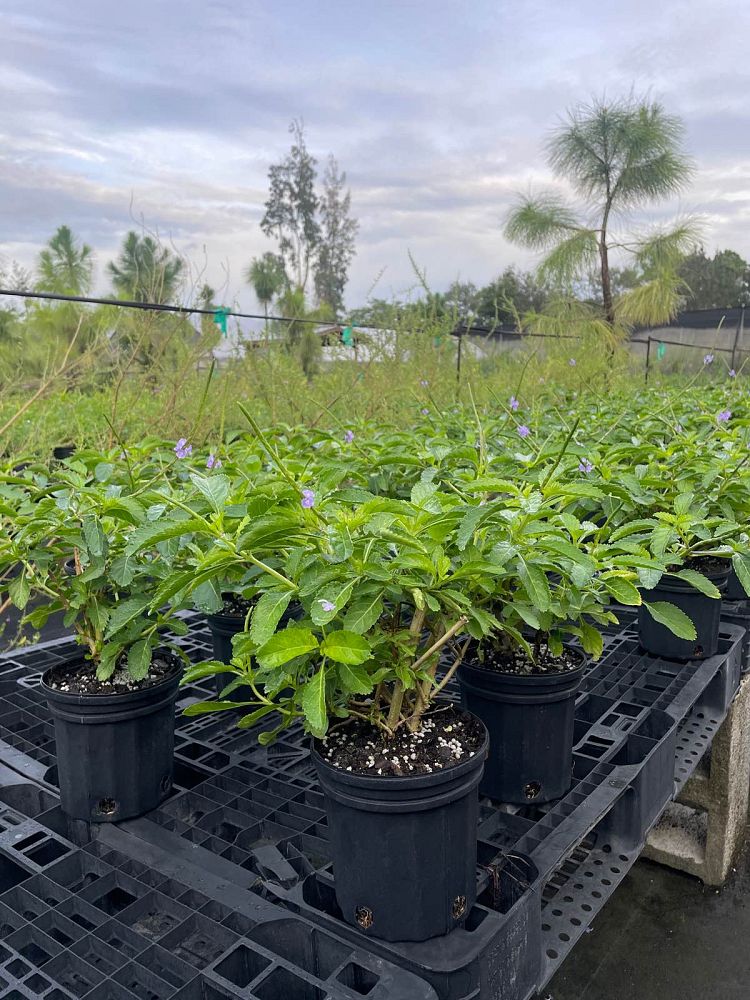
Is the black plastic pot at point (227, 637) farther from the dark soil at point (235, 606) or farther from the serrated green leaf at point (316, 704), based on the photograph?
the serrated green leaf at point (316, 704)

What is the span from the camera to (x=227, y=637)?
1.84 metres

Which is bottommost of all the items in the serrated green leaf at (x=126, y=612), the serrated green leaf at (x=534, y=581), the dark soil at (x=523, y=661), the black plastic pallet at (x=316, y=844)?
the black plastic pallet at (x=316, y=844)

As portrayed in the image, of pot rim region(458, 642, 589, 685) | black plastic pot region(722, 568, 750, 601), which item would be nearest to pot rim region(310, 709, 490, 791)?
pot rim region(458, 642, 589, 685)

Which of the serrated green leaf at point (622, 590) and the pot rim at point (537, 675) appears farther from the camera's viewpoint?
the pot rim at point (537, 675)

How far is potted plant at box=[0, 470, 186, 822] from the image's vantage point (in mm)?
1229

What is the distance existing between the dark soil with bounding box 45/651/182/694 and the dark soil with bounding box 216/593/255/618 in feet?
1.16

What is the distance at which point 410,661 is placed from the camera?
3.70 ft

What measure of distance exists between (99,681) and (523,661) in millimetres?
781

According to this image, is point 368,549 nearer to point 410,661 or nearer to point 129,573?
point 410,661

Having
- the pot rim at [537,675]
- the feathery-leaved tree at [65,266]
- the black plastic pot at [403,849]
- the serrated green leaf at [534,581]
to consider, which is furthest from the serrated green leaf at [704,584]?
the feathery-leaved tree at [65,266]

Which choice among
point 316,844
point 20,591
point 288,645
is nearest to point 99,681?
point 20,591

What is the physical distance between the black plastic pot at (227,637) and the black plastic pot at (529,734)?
0.62m

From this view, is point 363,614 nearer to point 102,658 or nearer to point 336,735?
point 336,735

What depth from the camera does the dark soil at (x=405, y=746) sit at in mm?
1000
